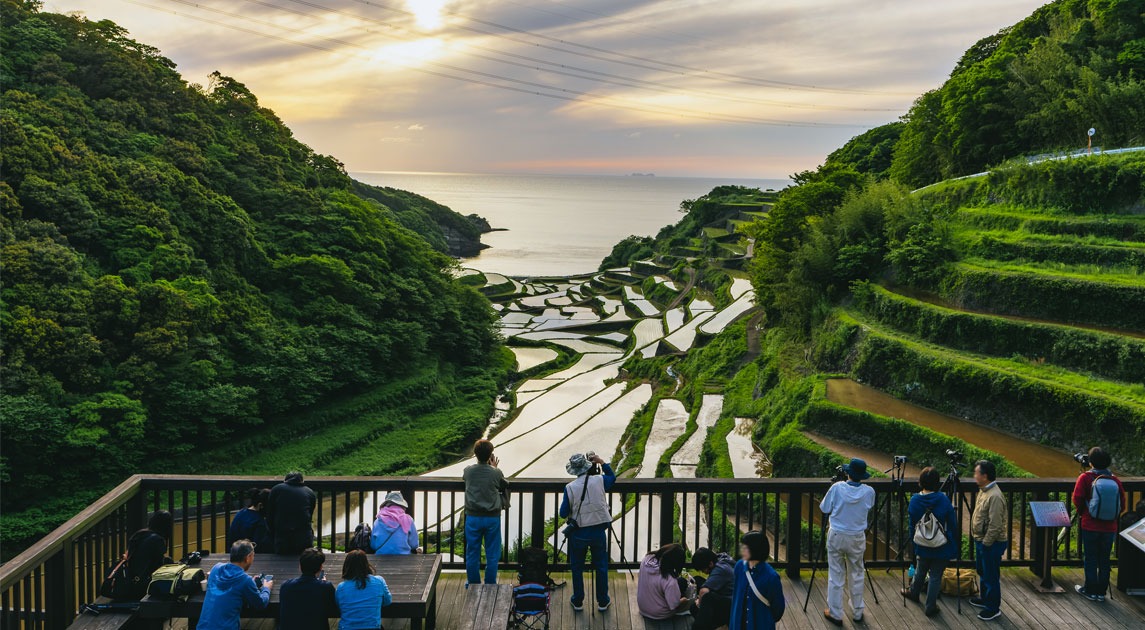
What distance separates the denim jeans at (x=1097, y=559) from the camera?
22.4ft

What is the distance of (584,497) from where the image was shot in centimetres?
650

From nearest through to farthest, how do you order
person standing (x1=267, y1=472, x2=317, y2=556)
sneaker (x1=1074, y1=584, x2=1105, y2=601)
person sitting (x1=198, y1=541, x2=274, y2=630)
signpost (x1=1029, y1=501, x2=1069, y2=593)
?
person sitting (x1=198, y1=541, x2=274, y2=630) < person standing (x1=267, y1=472, x2=317, y2=556) < signpost (x1=1029, y1=501, x2=1069, y2=593) < sneaker (x1=1074, y1=584, x2=1105, y2=601)

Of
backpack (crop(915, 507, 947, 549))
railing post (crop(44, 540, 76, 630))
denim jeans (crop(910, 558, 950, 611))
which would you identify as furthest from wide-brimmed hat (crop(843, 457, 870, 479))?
railing post (crop(44, 540, 76, 630))

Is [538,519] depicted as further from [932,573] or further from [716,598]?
[932,573]

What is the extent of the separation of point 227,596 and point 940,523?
233 inches

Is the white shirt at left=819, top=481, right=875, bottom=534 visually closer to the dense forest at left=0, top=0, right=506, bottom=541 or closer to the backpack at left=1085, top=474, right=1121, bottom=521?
the backpack at left=1085, top=474, right=1121, bottom=521

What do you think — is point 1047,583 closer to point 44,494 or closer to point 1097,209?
point 1097,209

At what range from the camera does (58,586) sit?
19.6ft

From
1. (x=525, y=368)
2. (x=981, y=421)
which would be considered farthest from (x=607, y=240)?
(x=981, y=421)

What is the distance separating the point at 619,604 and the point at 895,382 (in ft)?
53.4

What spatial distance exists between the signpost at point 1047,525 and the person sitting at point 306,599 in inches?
248

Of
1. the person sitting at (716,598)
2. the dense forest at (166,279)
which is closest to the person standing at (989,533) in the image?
the person sitting at (716,598)

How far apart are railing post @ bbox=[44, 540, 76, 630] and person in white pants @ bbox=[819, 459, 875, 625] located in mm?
6396

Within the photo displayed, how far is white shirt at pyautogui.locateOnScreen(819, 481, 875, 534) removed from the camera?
243 inches
